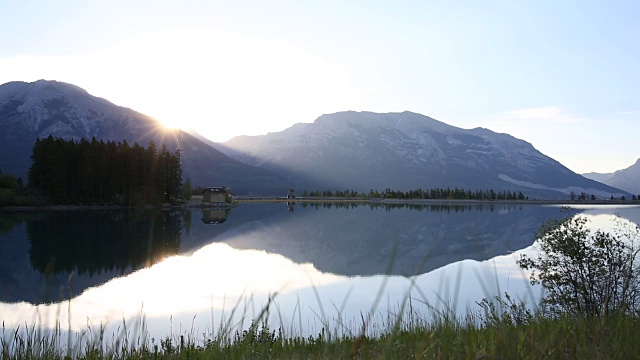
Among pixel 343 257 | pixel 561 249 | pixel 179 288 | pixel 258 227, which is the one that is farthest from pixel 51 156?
pixel 561 249

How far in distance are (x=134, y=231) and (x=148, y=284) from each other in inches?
1186

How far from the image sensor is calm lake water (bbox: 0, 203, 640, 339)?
18.7m

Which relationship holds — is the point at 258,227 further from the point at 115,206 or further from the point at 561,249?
the point at 561,249

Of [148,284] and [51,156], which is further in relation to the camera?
[51,156]

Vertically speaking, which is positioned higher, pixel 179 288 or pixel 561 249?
pixel 561 249

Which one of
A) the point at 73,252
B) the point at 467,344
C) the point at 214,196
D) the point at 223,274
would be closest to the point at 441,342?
the point at 467,344

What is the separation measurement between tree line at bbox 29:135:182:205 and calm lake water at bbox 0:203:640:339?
26.2m

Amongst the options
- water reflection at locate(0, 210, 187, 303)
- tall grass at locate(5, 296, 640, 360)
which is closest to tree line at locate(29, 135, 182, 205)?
water reflection at locate(0, 210, 187, 303)

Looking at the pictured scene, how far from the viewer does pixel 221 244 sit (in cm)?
5175

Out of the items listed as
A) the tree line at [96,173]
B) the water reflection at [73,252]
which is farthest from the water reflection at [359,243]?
the tree line at [96,173]

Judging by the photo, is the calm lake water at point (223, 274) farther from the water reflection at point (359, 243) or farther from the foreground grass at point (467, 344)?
the foreground grass at point (467, 344)

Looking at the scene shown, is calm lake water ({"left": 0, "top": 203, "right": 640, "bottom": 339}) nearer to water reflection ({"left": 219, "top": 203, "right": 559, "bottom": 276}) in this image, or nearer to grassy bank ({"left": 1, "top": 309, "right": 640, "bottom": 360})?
water reflection ({"left": 219, "top": 203, "right": 559, "bottom": 276})

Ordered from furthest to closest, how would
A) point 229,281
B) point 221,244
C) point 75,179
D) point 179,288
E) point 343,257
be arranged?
point 75,179, point 221,244, point 343,257, point 229,281, point 179,288

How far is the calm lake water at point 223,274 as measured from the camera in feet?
61.4
